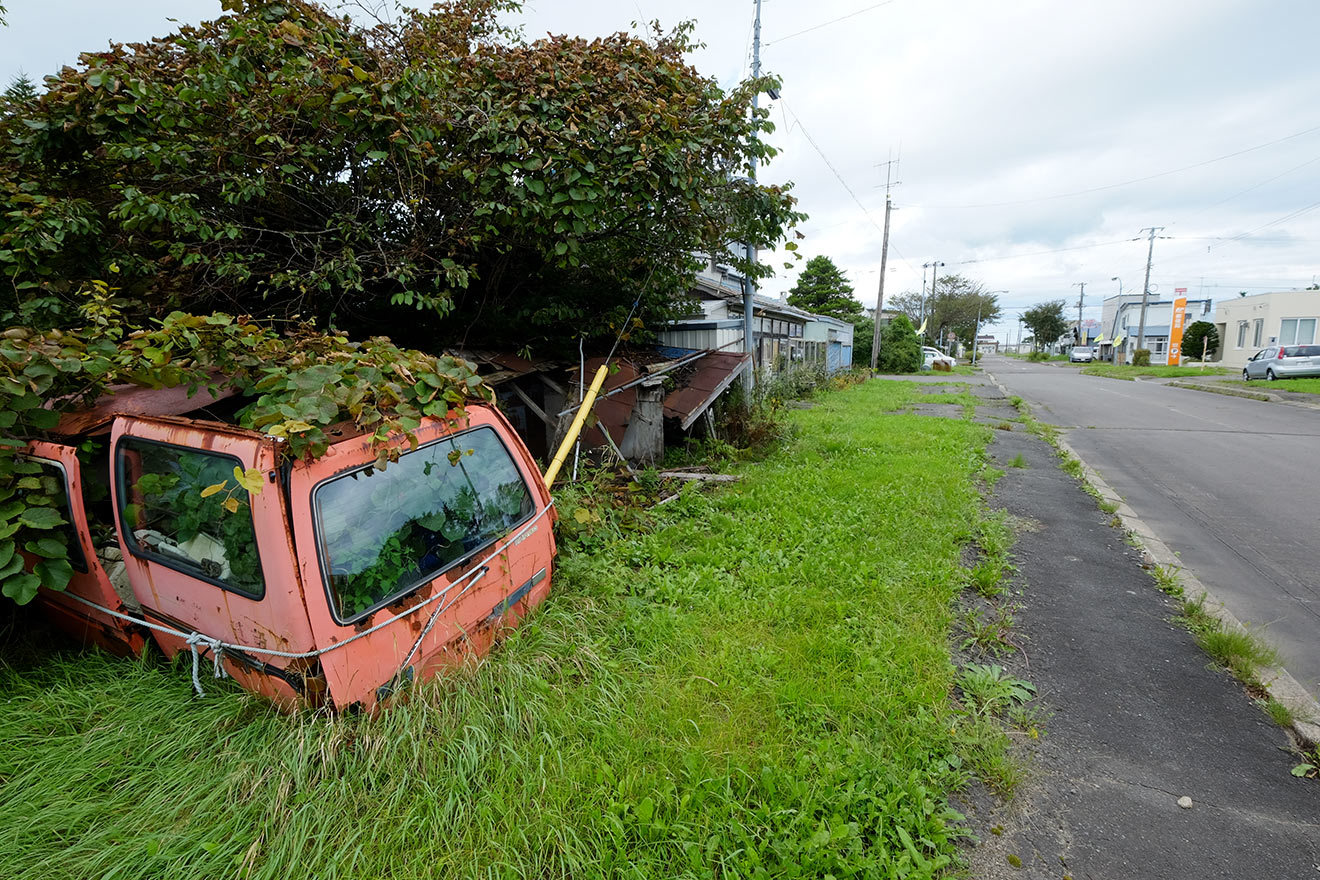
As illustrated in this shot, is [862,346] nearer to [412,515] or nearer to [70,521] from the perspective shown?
[412,515]

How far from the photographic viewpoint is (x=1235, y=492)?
637cm

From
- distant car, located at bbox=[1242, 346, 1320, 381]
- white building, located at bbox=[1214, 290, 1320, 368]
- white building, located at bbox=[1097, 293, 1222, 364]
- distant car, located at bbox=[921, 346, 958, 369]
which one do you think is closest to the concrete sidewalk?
distant car, located at bbox=[1242, 346, 1320, 381]

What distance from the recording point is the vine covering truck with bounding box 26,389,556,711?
217 centimetres

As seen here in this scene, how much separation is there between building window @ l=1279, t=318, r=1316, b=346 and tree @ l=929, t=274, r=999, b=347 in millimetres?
23825

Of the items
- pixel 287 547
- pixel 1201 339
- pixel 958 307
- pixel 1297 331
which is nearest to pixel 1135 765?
pixel 287 547

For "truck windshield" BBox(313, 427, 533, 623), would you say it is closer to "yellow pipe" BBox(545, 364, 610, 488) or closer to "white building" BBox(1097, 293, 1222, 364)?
"yellow pipe" BBox(545, 364, 610, 488)

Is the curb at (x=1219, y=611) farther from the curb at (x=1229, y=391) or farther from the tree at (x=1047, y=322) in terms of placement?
the tree at (x=1047, y=322)

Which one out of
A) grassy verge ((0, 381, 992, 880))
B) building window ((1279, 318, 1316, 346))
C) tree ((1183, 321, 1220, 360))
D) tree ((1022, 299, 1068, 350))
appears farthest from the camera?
tree ((1022, 299, 1068, 350))

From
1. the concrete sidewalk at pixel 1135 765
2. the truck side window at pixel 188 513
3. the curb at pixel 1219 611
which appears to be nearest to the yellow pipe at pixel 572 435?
the truck side window at pixel 188 513

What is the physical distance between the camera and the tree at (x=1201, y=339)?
31.9 metres

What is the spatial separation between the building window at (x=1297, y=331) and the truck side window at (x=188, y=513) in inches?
1596

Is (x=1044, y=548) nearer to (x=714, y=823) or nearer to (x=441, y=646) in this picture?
(x=714, y=823)

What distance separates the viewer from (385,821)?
2029 millimetres

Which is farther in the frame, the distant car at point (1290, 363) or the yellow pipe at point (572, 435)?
the distant car at point (1290, 363)
